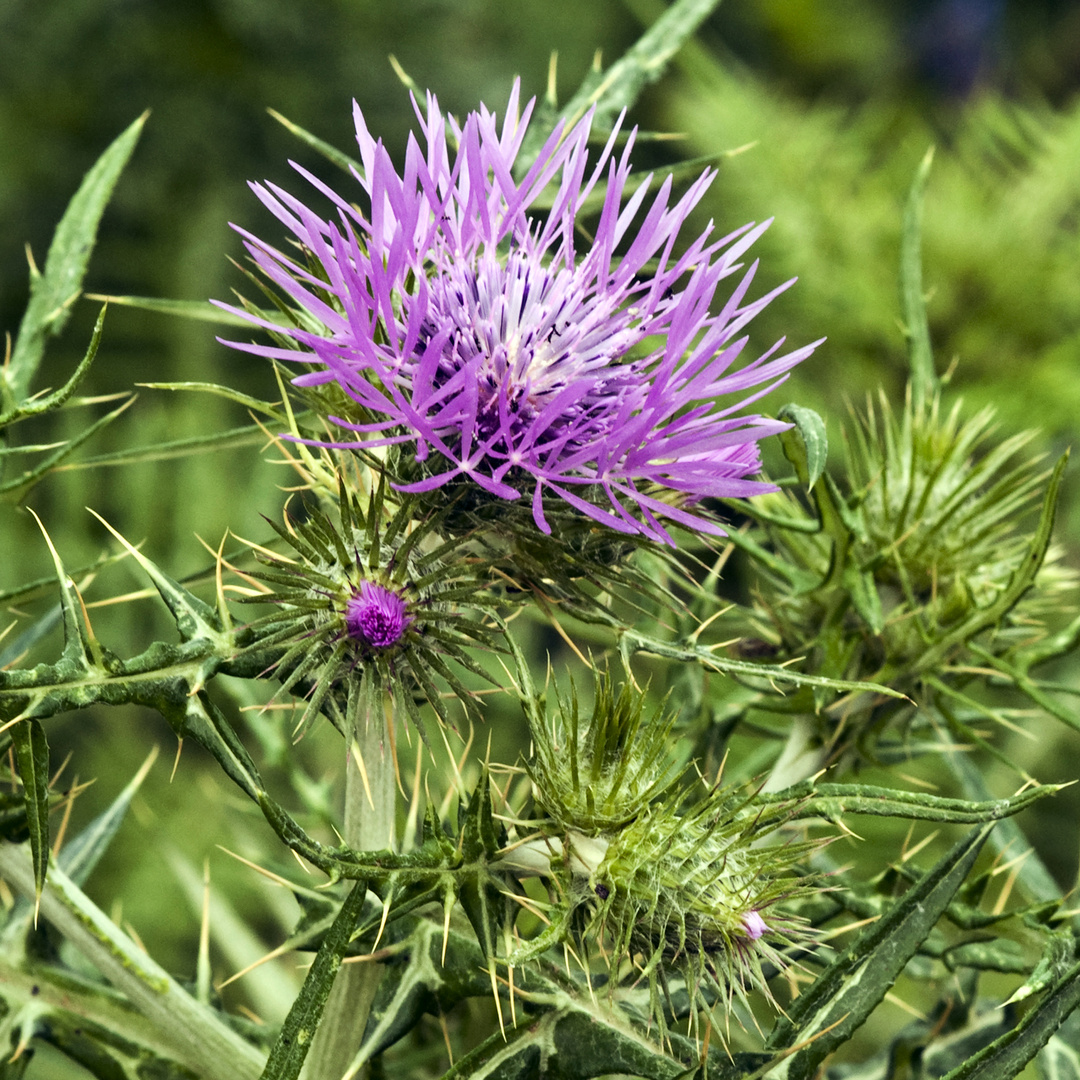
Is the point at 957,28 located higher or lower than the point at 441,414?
higher

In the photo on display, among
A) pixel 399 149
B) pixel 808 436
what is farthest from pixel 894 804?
pixel 399 149

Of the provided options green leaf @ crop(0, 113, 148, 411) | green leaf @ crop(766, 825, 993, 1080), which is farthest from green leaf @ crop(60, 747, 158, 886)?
green leaf @ crop(766, 825, 993, 1080)

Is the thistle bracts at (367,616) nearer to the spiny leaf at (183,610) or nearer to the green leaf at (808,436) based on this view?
the spiny leaf at (183,610)

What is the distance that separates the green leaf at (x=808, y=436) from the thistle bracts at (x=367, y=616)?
0.22 metres

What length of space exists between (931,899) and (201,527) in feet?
4.83

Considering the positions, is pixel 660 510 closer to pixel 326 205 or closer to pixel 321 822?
pixel 321 822

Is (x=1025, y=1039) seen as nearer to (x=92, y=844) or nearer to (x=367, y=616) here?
(x=367, y=616)

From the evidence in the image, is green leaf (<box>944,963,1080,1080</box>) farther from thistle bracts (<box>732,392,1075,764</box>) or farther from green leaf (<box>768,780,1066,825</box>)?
thistle bracts (<box>732,392,1075,764</box>)

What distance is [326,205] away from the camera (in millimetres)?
3080

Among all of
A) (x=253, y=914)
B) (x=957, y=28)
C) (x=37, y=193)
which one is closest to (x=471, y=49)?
(x=37, y=193)

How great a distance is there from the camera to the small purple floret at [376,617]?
2.22 feet

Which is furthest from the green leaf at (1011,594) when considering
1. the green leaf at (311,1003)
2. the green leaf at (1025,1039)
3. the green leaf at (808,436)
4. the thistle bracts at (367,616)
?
the green leaf at (311,1003)

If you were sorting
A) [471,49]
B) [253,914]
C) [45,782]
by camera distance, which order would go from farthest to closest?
[471,49] < [253,914] < [45,782]

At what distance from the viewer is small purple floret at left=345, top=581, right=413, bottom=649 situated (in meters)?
0.68
